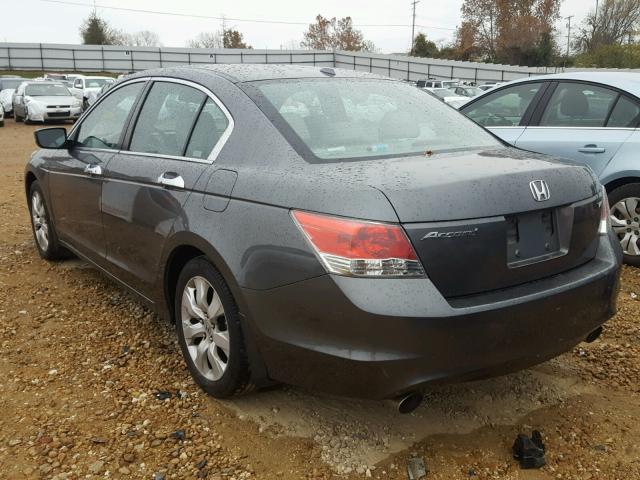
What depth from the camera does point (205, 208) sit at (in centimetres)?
277

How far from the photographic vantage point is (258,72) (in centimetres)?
327

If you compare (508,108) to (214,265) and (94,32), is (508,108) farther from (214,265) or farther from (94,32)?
(94,32)

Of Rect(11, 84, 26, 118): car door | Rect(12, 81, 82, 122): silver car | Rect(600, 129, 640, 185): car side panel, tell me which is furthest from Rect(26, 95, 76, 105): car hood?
Rect(600, 129, 640, 185): car side panel

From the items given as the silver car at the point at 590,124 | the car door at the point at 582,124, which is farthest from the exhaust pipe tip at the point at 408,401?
the car door at the point at 582,124

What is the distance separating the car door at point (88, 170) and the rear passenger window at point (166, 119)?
219 millimetres

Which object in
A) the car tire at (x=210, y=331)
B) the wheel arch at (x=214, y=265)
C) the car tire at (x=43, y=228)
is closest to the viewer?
the wheel arch at (x=214, y=265)

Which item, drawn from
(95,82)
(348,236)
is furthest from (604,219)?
(95,82)

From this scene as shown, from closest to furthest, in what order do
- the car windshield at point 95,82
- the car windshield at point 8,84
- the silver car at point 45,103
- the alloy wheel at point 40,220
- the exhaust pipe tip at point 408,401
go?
the exhaust pipe tip at point 408,401 < the alloy wheel at point 40,220 < the silver car at point 45,103 < the car windshield at point 95,82 < the car windshield at point 8,84

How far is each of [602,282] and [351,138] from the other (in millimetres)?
1265

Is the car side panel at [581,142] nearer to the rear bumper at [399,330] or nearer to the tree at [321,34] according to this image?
the rear bumper at [399,330]

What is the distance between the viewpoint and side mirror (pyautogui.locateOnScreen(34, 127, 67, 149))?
4.36 m

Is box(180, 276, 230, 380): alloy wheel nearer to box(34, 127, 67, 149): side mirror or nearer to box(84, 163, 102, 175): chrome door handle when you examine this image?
box(84, 163, 102, 175): chrome door handle

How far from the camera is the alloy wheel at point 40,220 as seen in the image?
509 cm

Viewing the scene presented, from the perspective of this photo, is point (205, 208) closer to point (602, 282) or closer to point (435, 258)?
point (435, 258)
